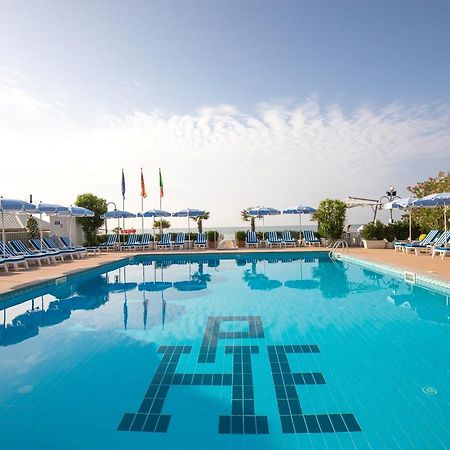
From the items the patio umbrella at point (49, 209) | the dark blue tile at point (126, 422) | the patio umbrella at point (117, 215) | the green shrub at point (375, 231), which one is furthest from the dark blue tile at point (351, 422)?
the patio umbrella at point (117, 215)

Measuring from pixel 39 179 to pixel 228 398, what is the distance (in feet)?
61.3

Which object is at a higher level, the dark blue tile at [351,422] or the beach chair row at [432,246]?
the beach chair row at [432,246]

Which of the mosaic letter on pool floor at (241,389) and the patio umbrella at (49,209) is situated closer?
the mosaic letter on pool floor at (241,389)

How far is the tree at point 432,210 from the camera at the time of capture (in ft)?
53.3

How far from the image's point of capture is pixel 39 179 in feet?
61.7

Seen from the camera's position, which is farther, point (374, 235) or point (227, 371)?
point (374, 235)

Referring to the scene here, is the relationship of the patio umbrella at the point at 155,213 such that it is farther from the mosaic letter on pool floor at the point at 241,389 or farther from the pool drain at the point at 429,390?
the pool drain at the point at 429,390

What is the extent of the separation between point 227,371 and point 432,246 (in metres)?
11.5

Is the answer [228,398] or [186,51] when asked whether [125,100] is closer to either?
[186,51]

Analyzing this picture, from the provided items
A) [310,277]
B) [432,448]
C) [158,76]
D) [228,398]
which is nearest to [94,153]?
[158,76]

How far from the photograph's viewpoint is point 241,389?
3.49m

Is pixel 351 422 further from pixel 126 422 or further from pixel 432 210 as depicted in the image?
pixel 432 210

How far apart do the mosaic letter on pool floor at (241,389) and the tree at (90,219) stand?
15.9 metres

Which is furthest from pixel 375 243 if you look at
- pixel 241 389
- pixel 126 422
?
pixel 126 422
